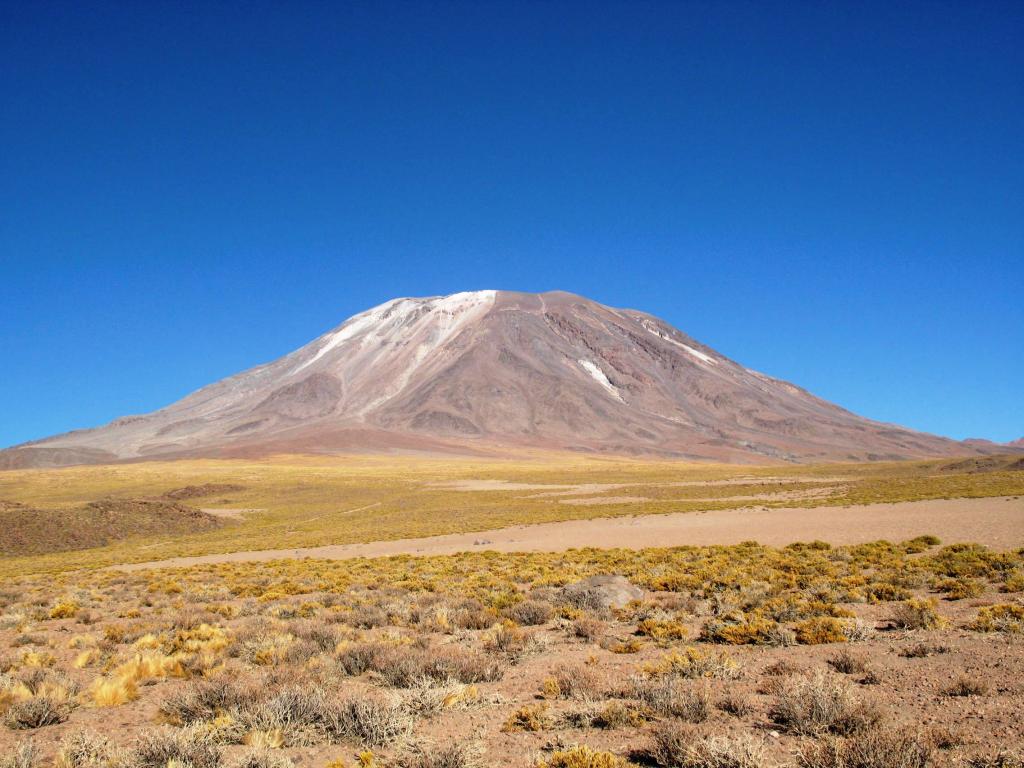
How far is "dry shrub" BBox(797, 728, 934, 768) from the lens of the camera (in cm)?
510

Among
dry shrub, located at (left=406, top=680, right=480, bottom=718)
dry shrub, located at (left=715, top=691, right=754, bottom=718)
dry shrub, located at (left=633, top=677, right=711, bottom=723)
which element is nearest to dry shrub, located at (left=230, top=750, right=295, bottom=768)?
dry shrub, located at (left=406, top=680, right=480, bottom=718)

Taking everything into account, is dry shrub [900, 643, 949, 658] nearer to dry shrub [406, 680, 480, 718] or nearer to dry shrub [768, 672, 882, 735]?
dry shrub [768, 672, 882, 735]

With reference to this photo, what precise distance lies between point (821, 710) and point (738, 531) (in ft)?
79.7

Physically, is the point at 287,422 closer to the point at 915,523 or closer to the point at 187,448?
the point at 187,448

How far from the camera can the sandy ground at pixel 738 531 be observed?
81.9 feet

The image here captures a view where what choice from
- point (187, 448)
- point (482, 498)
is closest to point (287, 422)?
point (187, 448)

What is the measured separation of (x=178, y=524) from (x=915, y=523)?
43.6 m

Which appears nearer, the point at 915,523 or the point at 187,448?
the point at 915,523

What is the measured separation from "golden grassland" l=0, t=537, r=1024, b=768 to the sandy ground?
30.6 feet

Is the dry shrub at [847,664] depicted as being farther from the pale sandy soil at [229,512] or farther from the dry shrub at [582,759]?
the pale sandy soil at [229,512]

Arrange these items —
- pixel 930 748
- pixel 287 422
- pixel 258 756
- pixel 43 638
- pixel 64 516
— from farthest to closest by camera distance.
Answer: pixel 287 422 → pixel 64 516 → pixel 43 638 → pixel 258 756 → pixel 930 748

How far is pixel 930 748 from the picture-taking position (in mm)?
5379

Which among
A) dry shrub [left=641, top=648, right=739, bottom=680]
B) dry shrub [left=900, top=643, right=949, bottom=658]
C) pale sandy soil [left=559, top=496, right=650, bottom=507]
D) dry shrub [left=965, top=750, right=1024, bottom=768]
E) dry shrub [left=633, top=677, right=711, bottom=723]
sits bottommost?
pale sandy soil [left=559, top=496, right=650, bottom=507]

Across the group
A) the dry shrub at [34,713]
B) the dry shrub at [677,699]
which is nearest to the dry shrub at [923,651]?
the dry shrub at [677,699]
